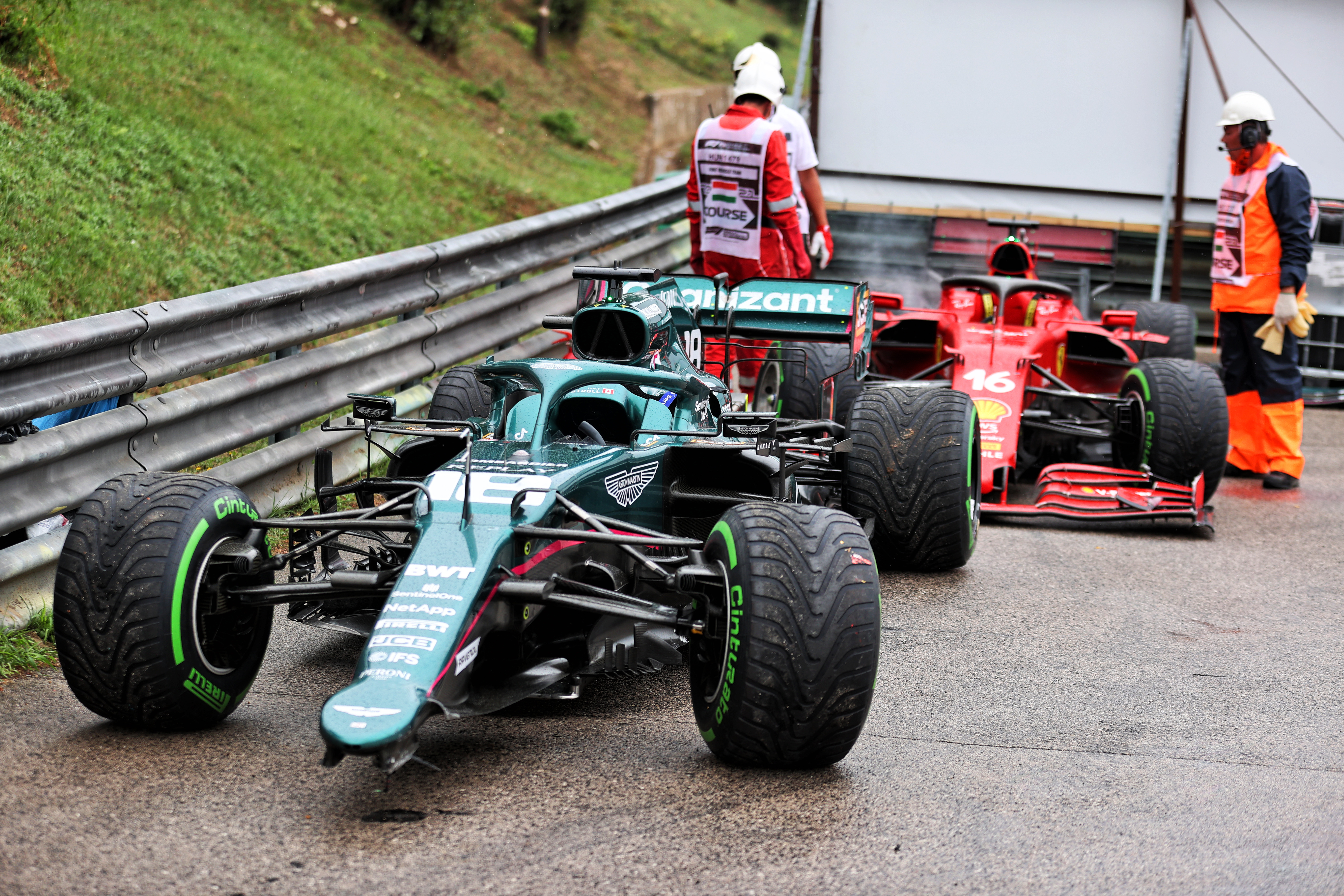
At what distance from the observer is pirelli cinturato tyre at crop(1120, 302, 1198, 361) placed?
1096 cm

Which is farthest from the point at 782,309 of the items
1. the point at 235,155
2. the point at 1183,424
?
the point at 235,155

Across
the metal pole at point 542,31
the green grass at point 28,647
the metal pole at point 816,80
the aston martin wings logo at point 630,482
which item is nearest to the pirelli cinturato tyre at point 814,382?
the aston martin wings logo at point 630,482

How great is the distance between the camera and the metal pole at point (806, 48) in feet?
43.2

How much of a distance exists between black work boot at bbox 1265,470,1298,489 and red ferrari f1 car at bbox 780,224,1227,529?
1041 millimetres

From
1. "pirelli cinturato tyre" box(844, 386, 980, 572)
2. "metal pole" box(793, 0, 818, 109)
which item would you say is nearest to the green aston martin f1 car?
"pirelli cinturato tyre" box(844, 386, 980, 572)

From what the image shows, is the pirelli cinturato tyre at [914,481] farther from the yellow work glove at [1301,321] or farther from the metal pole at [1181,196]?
the metal pole at [1181,196]

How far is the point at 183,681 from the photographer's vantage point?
3965 millimetres

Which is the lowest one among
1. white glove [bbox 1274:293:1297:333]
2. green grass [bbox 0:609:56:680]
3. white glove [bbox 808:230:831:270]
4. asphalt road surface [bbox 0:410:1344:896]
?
asphalt road surface [bbox 0:410:1344:896]

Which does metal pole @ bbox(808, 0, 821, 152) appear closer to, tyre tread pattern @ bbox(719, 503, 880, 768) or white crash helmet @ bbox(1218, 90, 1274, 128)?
white crash helmet @ bbox(1218, 90, 1274, 128)

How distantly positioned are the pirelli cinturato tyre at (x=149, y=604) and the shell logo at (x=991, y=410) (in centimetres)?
498

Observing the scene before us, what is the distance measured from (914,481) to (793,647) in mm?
2700

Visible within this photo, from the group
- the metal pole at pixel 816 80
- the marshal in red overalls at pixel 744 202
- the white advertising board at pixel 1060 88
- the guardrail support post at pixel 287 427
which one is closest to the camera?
the guardrail support post at pixel 287 427

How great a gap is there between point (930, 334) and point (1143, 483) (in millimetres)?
2158

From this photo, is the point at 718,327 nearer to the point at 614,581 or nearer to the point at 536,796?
the point at 614,581
